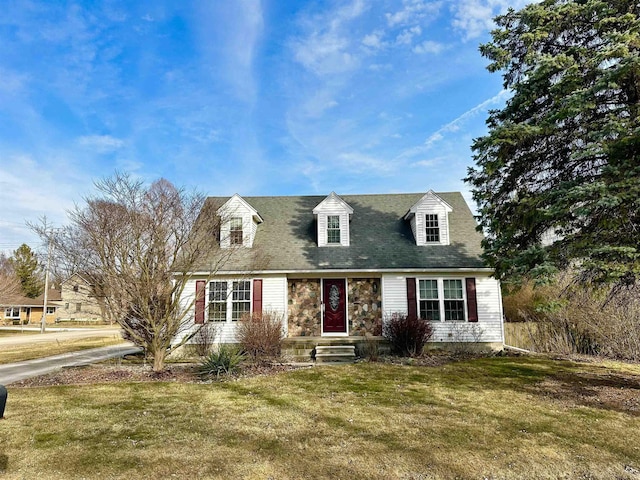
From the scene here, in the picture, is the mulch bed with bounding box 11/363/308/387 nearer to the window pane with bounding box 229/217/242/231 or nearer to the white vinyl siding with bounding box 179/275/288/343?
A: the white vinyl siding with bounding box 179/275/288/343

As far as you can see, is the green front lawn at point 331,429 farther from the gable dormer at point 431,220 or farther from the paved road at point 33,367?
the gable dormer at point 431,220

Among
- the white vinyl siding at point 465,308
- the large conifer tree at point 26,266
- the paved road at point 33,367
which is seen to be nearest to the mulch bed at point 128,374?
the paved road at point 33,367

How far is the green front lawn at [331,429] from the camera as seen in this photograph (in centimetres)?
423

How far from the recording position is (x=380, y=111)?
14.3 metres

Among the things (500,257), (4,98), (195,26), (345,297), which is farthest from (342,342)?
(4,98)

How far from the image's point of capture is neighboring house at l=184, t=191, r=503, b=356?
13242 mm

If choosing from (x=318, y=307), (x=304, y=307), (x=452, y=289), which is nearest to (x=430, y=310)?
(x=452, y=289)

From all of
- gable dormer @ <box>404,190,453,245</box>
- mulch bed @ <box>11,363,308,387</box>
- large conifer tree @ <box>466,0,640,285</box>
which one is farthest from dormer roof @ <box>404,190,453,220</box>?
mulch bed @ <box>11,363,308,387</box>

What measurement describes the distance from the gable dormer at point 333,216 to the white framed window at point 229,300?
3581mm

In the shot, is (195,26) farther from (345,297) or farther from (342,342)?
(342,342)

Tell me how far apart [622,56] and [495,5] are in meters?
4.10

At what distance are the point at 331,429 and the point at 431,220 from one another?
10818 millimetres

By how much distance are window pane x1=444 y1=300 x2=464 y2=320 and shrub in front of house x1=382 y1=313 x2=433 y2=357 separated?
5.04 feet

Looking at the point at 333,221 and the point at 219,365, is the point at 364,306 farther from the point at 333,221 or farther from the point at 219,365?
the point at 219,365
